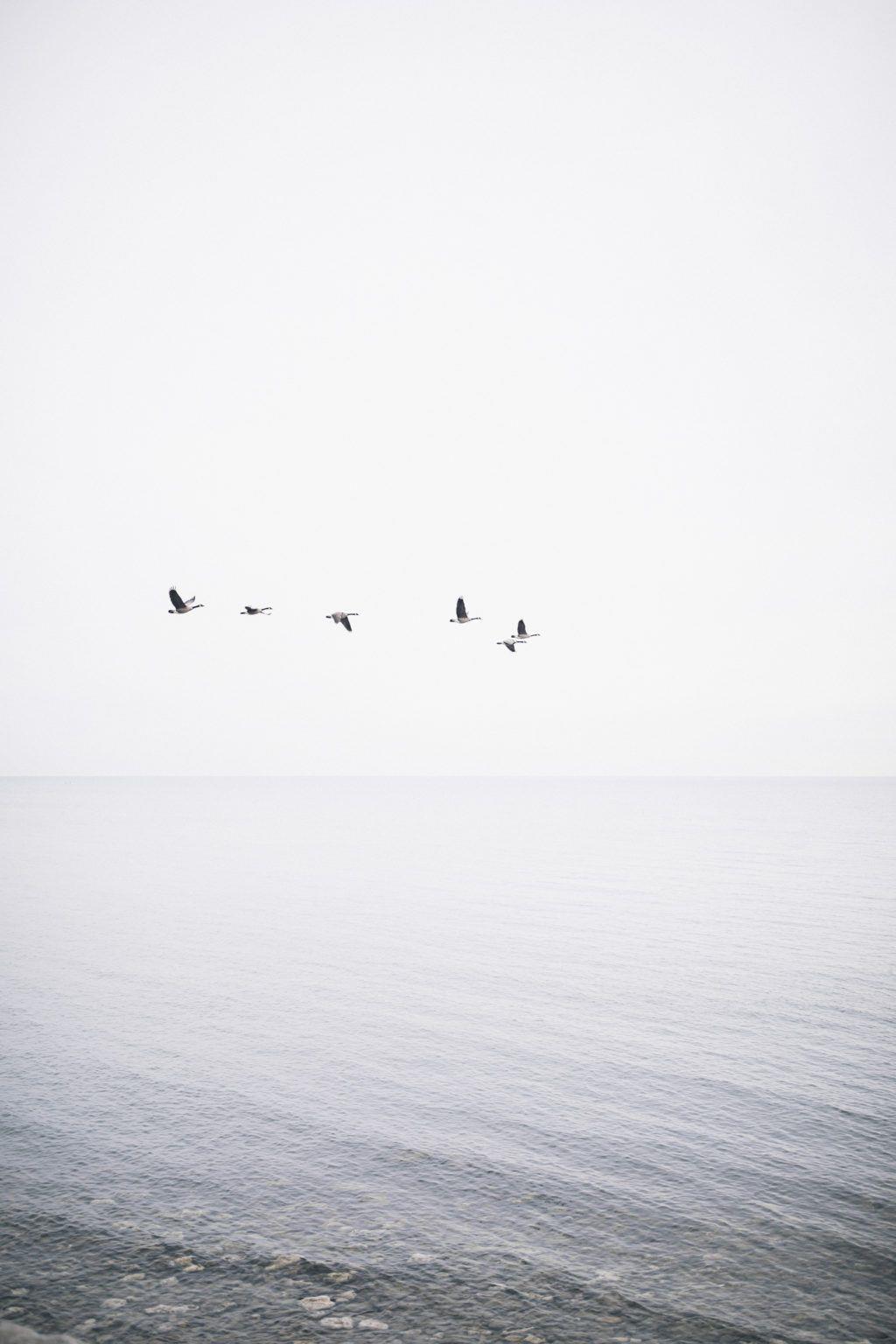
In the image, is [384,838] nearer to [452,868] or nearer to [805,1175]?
[452,868]

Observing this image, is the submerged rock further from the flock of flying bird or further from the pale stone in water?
the flock of flying bird

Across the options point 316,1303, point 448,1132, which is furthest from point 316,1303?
point 448,1132

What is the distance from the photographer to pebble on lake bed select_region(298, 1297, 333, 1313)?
22.8 m

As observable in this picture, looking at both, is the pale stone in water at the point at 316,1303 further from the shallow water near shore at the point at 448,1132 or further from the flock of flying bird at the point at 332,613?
the flock of flying bird at the point at 332,613

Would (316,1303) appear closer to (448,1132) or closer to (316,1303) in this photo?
(316,1303)

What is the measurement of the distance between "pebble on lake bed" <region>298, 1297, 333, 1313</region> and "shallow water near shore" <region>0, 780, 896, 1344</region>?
0.26 feet

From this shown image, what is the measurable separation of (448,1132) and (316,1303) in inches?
445

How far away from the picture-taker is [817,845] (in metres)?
155

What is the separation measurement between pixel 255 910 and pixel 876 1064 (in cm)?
6266

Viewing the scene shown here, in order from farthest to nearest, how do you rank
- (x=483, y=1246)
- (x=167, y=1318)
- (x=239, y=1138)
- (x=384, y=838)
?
1. (x=384, y=838)
2. (x=239, y=1138)
3. (x=483, y=1246)
4. (x=167, y=1318)

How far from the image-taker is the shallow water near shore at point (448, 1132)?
76.4 ft

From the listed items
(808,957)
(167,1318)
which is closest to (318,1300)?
(167,1318)

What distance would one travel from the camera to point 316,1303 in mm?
23078

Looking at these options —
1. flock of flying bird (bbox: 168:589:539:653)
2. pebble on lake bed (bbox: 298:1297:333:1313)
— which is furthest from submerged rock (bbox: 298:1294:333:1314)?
flock of flying bird (bbox: 168:589:539:653)
